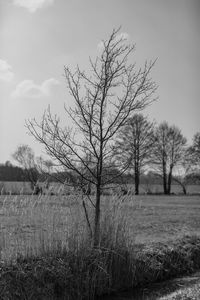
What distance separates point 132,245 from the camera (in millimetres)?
6027

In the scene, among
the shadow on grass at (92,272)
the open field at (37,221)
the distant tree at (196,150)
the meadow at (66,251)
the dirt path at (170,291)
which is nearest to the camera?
the shadow on grass at (92,272)

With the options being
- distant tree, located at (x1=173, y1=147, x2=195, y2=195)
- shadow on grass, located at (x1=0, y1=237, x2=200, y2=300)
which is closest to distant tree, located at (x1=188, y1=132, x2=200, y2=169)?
distant tree, located at (x1=173, y1=147, x2=195, y2=195)

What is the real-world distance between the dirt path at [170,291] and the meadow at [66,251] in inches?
6.6

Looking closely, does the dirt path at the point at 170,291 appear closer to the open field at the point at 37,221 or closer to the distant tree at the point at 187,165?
the open field at the point at 37,221

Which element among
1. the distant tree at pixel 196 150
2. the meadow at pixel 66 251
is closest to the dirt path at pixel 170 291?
the meadow at pixel 66 251

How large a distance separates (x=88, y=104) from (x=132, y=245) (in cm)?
234

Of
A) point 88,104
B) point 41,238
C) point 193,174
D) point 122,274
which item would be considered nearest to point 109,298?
point 122,274

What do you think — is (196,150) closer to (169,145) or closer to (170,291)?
(169,145)

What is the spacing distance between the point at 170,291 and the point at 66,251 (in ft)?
5.55

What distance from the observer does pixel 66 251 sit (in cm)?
542

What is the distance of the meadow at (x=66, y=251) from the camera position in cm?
486

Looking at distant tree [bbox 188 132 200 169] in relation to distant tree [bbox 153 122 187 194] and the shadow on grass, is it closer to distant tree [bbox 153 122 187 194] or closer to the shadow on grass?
A: distant tree [bbox 153 122 187 194]

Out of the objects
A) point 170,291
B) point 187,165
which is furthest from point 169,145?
point 170,291

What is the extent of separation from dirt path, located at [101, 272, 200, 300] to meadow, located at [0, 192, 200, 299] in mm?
168
